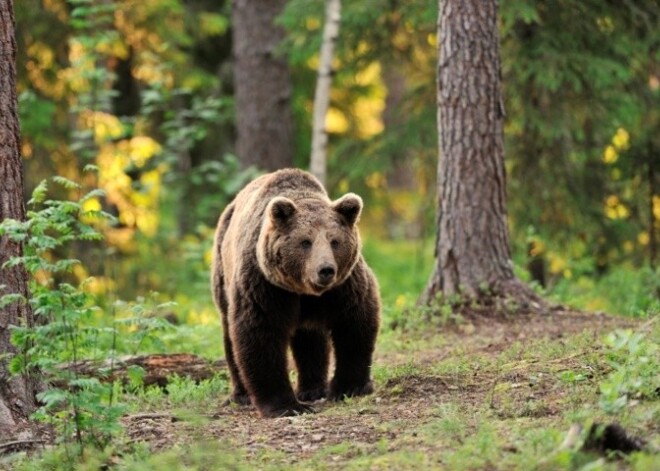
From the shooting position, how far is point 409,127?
13555 mm

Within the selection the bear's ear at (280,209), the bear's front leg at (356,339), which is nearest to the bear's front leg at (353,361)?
the bear's front leg at (356,339)

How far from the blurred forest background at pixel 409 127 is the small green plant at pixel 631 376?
2.54m

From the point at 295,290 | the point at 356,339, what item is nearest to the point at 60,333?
the point at 295,290

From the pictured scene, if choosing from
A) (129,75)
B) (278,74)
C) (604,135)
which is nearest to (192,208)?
(129,75)

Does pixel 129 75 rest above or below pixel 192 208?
above

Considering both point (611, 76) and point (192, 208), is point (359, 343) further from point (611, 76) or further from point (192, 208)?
point (192, 208)

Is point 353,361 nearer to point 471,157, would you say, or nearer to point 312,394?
point 312,394

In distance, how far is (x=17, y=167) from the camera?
22.5ft

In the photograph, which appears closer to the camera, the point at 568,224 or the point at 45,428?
the point at 45,428

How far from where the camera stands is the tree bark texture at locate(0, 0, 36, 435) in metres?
6.65

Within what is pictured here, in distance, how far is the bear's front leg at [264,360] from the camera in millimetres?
7562

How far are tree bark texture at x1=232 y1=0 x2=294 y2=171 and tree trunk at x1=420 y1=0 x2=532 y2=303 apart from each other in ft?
21.9

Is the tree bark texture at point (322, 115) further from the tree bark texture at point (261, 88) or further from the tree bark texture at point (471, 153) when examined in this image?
Result: the tree bark texture at point (471, 153)

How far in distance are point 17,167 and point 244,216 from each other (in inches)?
79.7
